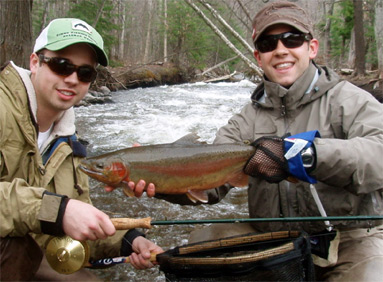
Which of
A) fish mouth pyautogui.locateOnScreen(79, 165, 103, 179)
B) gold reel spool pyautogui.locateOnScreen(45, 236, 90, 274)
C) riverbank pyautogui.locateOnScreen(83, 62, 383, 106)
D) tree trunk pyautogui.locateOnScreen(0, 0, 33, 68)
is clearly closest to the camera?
gold reel spool pyautogui.locateOnScreen(45, 236, 90, 274)

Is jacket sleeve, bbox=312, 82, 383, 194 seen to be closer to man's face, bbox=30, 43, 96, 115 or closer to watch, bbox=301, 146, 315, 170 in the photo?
watch, bbox=301, 146, 315, 170

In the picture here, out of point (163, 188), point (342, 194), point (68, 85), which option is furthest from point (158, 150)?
point (342, 194)

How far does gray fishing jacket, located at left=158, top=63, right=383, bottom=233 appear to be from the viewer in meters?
1.99

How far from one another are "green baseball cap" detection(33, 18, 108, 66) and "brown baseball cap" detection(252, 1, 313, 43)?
3.83 ft

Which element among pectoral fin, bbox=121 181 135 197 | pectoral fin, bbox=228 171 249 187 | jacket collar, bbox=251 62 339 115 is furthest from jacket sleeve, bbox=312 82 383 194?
pectoral fin, bbox=121 181 135 197

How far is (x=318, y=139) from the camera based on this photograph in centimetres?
203

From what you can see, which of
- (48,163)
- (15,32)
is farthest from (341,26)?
(48,163)

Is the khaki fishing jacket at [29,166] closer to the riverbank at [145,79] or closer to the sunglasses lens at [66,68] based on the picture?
the sunglasses lens at [66,68]

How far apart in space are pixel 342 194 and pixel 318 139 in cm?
45

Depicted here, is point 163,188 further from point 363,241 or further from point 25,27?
point 25,27

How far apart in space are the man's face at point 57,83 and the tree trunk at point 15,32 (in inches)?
180

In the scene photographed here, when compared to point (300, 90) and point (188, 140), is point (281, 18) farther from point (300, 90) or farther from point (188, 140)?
point (188, 140)

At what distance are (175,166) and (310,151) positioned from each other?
85 centimetres

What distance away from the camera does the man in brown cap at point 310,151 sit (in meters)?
2.00
